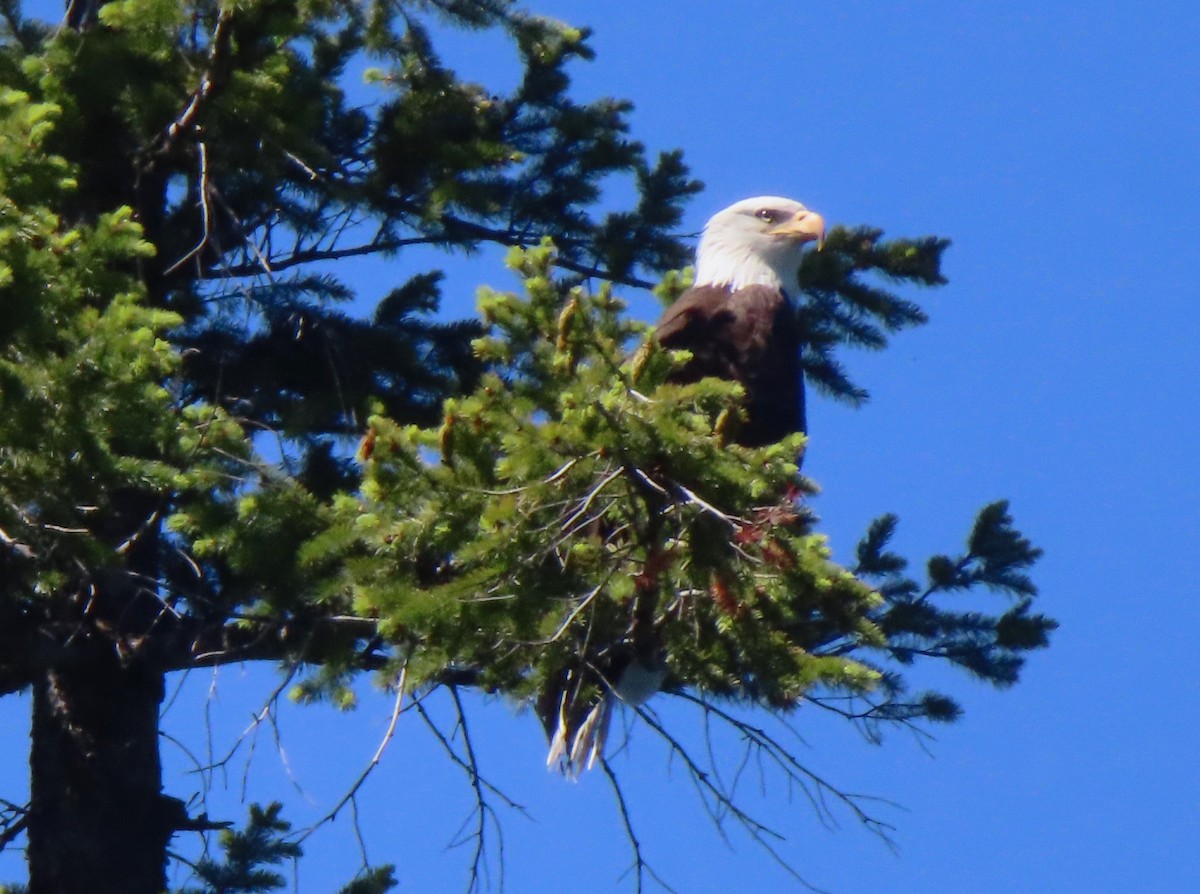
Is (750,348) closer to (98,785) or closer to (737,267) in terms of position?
(737,267)

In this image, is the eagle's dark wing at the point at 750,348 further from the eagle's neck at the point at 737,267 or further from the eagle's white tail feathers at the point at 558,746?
the eagle's white tail feathers at the point at 558,746

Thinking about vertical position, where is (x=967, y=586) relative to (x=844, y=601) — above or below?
above

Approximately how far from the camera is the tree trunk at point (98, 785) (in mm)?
4820

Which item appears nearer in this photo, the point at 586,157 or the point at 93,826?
the point at 93,826

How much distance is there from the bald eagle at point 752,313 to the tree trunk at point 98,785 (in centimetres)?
191

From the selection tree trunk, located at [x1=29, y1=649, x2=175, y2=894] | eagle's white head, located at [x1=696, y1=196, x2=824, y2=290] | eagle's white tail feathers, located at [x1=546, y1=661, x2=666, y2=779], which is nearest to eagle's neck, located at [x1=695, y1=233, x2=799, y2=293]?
eagle's white head, located at [x1=696, y1=196, x2=824, y2=290]

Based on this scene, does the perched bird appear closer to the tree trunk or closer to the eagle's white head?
the eagle's white head

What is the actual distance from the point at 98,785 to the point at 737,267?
121 inches

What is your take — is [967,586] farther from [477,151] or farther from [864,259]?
[477,151]

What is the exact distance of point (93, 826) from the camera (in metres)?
4.84

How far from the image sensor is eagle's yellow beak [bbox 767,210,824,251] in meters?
6.55

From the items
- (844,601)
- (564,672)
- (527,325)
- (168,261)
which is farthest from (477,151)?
(844,601)

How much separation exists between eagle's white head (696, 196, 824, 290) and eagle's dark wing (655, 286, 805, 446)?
0.70 feet

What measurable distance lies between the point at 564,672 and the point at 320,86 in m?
2.18
